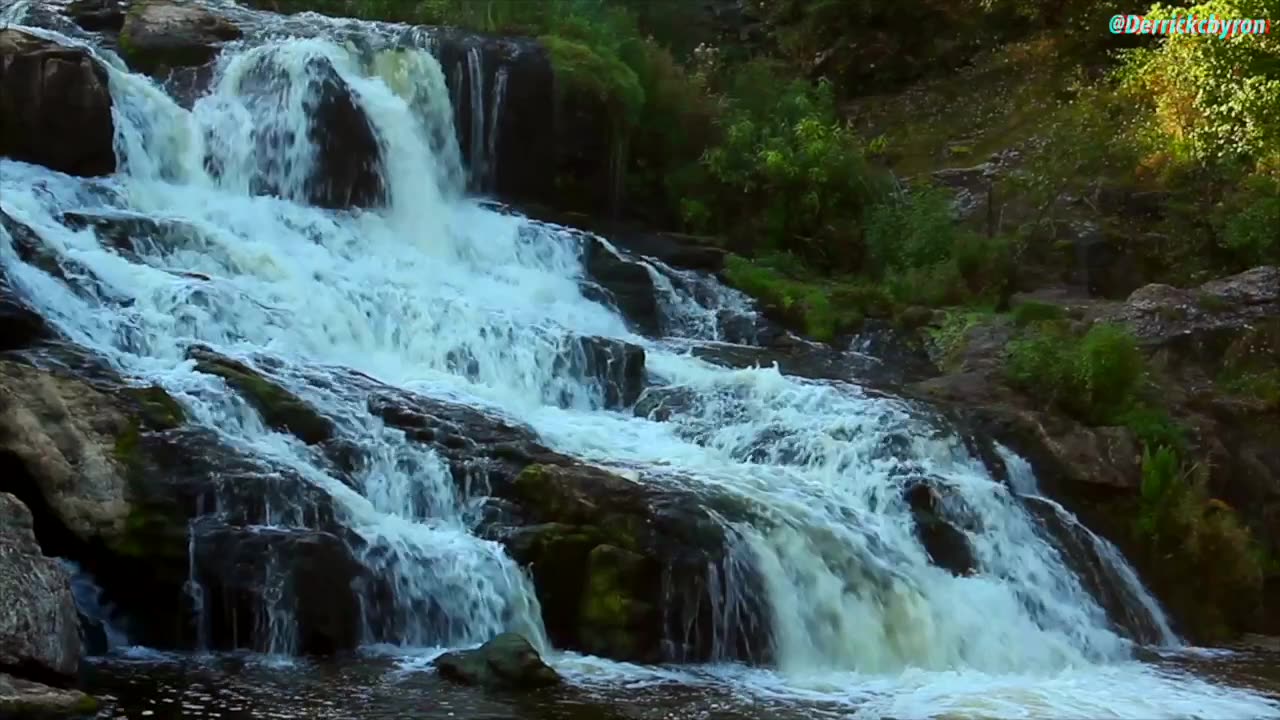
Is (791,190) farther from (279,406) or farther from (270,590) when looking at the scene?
(270,590)

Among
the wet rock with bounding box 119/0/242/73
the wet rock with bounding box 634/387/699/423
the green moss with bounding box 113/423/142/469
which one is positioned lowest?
the green moss with bounding box 113/423/142/469

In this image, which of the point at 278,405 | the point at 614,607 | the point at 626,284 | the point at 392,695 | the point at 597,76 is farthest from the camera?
the point at 597,76

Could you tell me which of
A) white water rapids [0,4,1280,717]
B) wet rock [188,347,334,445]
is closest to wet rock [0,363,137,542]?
white water rapids [0,4,1280,717]

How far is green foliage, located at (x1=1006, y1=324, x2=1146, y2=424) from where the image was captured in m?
15.9

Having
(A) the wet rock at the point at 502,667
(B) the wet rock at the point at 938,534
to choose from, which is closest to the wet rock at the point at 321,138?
(B) the wet rock at the point at 938,534

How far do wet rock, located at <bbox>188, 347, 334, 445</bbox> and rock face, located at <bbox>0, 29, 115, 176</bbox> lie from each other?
20.0 ft

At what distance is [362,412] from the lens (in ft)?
40.2

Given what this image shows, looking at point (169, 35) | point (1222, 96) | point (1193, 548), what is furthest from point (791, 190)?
point (1193, 548)

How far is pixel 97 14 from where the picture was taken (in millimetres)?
20156

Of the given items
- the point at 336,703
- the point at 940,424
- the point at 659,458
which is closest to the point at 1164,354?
the point at 940,424

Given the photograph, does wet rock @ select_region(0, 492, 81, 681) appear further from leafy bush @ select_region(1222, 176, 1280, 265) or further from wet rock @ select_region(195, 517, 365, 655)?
leafy bush @ select_region(1222, 176, 1280, 265)

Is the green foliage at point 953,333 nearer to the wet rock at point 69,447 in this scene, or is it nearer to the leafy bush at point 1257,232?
the leafy bush at point 1257,232

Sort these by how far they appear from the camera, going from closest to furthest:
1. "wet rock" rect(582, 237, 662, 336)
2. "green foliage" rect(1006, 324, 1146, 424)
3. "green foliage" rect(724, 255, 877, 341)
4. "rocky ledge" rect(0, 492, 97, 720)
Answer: "rocky ledge" rect(0, 492, 97, 720) → "green foliage" rect(1006, 324, 1146, 424) → "wet rock" rect(582, 237, 662, 336) → "green foliage" rect(724, 255, 877, 341)

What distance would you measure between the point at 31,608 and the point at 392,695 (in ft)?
7.04
